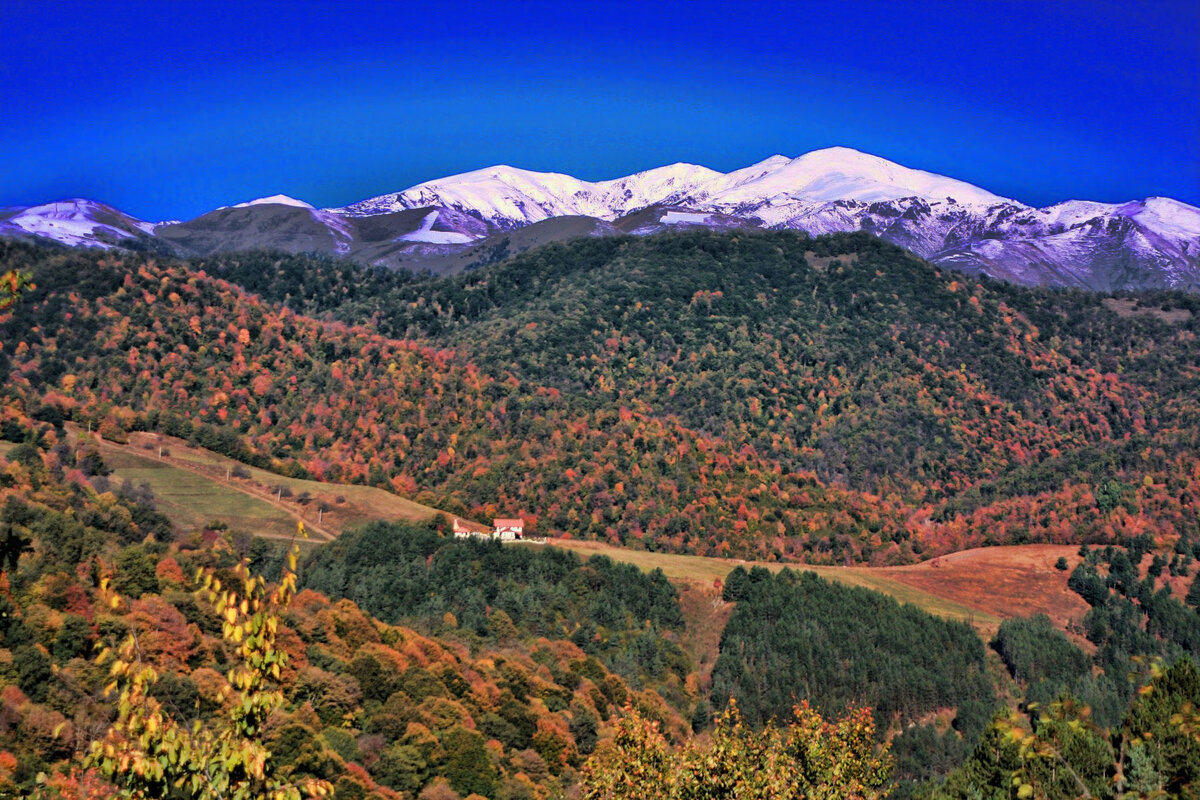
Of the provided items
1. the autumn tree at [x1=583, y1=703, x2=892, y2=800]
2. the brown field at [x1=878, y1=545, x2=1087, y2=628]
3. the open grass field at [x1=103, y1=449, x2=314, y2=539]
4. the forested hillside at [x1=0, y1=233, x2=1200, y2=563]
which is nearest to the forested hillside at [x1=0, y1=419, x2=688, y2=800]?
the autumn tree at [x1=583, y1=703, x2=892, y2=800]

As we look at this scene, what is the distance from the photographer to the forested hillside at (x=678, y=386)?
104m

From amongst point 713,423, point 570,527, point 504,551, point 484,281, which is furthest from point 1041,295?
point 504,551

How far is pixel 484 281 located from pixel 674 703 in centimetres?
11809

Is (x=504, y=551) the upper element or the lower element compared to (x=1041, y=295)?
lower

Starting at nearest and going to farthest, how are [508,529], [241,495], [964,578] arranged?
1. [241,495]
2. [508,529]
3. [964,578]

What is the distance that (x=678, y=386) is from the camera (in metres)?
145

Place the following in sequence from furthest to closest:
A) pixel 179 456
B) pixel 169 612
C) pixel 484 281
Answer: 1. pixel 484 281
2. pixel 179 456
3. pixel 169 612

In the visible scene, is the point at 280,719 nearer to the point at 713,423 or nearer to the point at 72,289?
the point at 72,289

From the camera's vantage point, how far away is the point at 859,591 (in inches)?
3236

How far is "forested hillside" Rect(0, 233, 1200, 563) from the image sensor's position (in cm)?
10431

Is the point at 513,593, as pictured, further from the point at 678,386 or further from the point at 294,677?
the point at 678,386

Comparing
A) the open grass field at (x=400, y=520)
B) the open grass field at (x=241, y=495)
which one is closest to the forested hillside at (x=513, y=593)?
the open grass field at (x=400, y=520)

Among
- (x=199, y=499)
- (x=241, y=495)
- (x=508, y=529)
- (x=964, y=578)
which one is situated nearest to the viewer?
(x=199, y=499)

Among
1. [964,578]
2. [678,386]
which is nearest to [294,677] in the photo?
[964,578]
